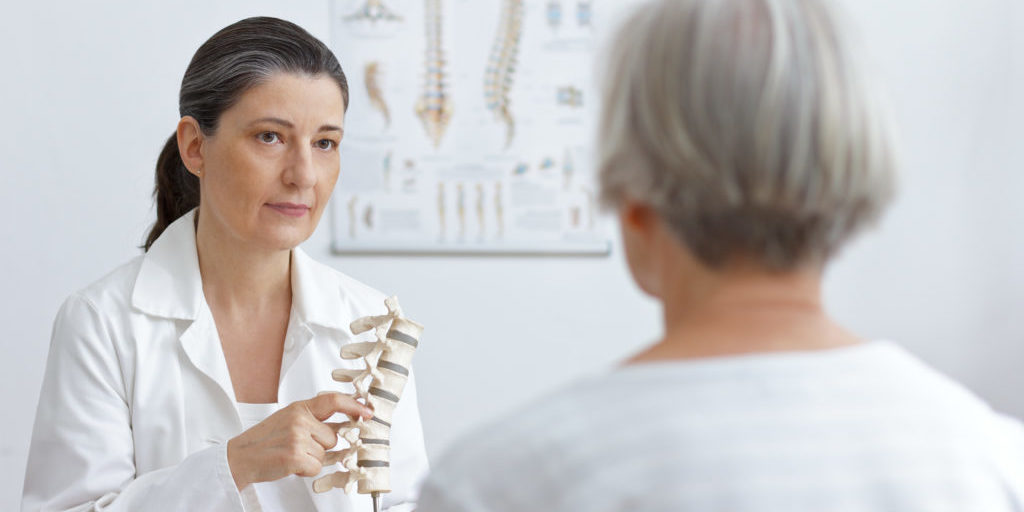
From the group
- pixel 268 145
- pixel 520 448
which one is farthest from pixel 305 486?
pixel 520 448

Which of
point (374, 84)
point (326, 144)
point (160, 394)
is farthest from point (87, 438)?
point (374, 84)

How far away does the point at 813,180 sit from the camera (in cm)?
67

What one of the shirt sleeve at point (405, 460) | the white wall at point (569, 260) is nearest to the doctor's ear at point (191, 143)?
the shirt sleeve at point (405, 460)

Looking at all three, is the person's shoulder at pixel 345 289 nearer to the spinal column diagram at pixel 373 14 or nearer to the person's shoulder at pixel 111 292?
the person's shoulder at pixel 111 292

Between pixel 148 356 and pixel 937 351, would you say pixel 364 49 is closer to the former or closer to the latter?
pixel 148 356

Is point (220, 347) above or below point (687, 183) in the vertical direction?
below

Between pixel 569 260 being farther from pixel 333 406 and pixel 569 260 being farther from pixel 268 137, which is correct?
pixel 333 406

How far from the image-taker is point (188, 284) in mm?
1637

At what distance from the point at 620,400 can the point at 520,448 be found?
0.07 meters

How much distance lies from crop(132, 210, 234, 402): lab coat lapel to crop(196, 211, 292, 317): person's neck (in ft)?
A: 0.06

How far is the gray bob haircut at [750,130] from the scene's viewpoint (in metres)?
0.66

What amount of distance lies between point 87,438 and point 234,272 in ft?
1.13

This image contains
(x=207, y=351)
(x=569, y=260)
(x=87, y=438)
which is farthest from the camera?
(x=569, y=260)

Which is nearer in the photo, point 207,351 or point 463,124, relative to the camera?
point 207,351
